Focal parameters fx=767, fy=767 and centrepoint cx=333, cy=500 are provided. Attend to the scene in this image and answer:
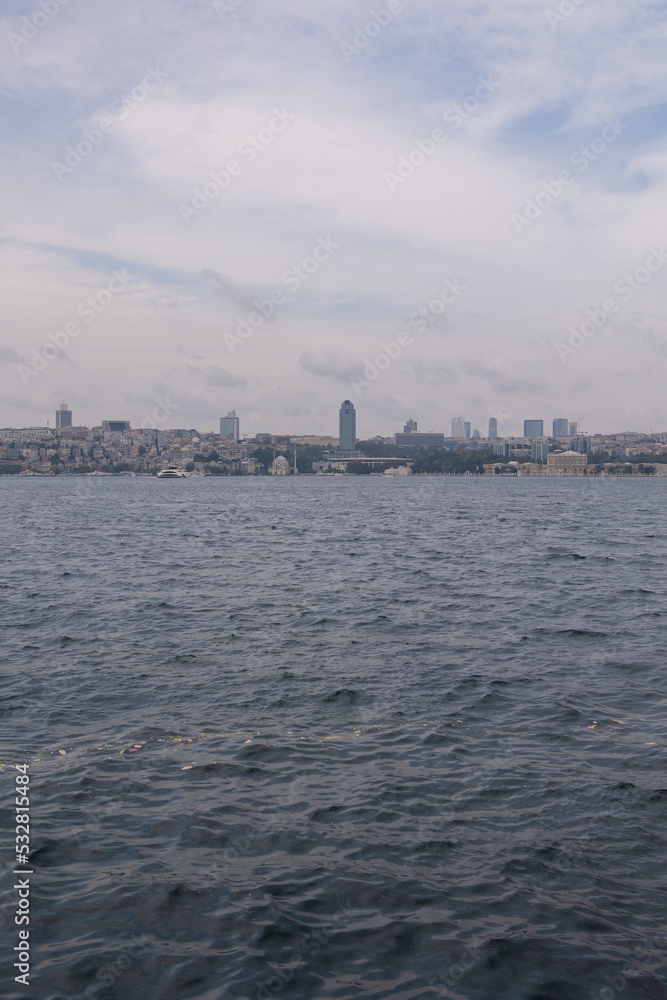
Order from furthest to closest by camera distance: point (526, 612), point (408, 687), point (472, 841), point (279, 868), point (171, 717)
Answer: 1. point (526, 612)
2. point (408, 687)
3. point (171, 717)
4. point (472, 841)
5. point (279, 868)

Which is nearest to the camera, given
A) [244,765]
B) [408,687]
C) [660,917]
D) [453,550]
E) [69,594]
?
[660,917]

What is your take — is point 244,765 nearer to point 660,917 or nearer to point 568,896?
point 568,896

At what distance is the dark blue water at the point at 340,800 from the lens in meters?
7.35

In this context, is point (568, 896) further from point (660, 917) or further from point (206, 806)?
point (206, 806)

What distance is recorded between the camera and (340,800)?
10555mm

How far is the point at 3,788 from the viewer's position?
35.3ft

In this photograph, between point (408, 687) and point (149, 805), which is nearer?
point (149, 805)

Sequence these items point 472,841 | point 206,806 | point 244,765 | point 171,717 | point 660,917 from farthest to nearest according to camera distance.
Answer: point 171,717 → point 244,765 → point 206,806 → point 472,841 → point 660,917

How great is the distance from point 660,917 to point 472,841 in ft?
7.45

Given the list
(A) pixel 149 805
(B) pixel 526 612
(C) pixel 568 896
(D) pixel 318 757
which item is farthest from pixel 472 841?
(B) pixel 526 612

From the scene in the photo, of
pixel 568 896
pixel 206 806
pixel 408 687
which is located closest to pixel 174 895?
pixel 206 806

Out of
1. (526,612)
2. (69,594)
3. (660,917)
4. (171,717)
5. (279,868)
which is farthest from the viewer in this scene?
(69,594)

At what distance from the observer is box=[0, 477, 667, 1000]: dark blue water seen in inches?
289

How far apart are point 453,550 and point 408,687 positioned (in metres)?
29.3
